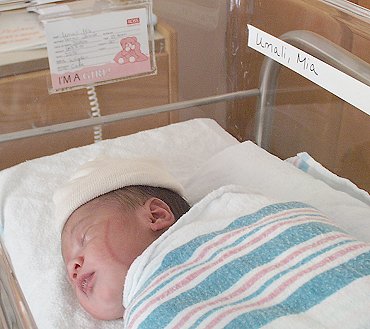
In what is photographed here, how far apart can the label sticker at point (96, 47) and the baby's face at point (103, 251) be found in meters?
0.38

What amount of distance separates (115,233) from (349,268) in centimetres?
28

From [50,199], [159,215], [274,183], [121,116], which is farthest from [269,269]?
[121,116]

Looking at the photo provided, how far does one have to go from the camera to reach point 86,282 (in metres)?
0.78

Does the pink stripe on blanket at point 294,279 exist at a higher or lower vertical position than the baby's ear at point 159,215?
higher

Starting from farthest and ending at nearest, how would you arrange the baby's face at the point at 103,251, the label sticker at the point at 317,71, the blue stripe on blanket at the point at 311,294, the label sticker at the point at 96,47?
the label sticker at the point at 96,47 < the label sticker at the point at 317,71 < the baby's face at the point at 103,251 < the blue stripe on blanket at the point at 311,294

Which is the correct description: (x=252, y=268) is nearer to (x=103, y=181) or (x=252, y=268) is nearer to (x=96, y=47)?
(x=103, y=181)

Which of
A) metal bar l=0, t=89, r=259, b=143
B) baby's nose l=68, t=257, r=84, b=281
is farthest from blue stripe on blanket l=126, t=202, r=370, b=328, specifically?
metal bar l=0, t=89, r=259, b=143

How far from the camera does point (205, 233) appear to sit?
0.76m

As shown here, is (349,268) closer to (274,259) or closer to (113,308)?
(274,259)

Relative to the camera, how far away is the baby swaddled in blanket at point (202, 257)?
65 cm

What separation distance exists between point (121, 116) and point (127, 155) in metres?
0.12

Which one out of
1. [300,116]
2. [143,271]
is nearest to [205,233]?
[143,271]

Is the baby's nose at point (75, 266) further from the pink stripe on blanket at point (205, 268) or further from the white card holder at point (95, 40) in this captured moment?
the white card holder at point (95, 40)

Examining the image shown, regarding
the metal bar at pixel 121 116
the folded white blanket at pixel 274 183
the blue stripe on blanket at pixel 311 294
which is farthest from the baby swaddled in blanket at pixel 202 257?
the metal bar at pixel 121 116
